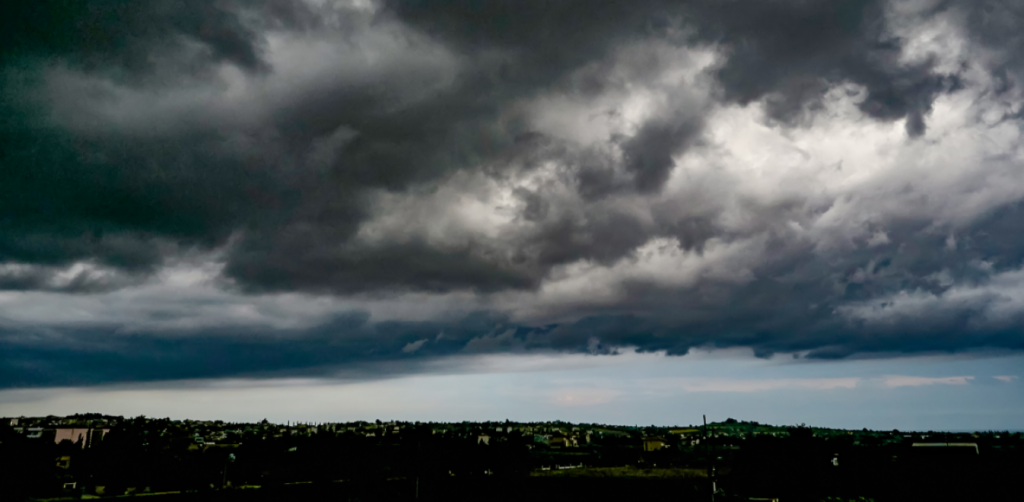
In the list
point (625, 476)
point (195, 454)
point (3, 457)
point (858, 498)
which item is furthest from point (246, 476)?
point (858, 498)

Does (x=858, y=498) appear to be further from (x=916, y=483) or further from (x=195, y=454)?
(x=195, y=454)

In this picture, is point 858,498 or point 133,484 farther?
point 133,484

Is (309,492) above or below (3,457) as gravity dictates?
below

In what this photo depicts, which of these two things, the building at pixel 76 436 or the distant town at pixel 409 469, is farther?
the building at pixel 76 436

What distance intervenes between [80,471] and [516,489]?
212ft

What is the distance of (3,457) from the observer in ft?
243

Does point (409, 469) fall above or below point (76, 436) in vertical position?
below

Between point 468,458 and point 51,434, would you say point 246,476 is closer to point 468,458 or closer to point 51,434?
point 468,458

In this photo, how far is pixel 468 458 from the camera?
113 m

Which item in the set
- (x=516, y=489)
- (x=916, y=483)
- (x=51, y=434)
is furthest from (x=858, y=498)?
(x=51, y=434)

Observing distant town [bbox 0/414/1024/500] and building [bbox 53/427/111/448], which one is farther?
building [bbox 53/427/111/448]

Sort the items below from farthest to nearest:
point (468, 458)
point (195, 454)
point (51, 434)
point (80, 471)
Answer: point (51, 434) < point (468, 458) < point (195, 454) < point (80, 471)

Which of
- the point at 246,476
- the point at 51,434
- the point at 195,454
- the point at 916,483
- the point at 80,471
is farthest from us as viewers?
the point at 51,434

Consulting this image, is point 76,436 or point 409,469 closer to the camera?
point 409,469
